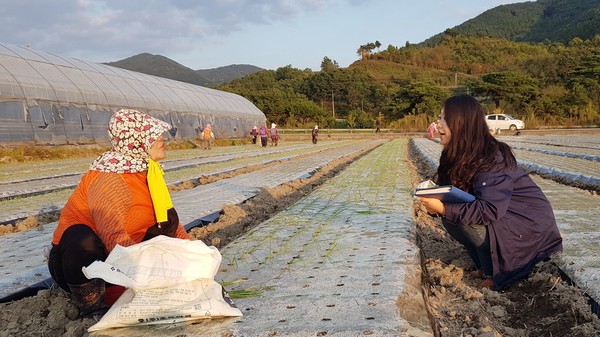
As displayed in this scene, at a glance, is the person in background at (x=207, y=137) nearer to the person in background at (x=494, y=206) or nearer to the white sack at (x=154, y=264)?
the person in background at (x=494, y=206)

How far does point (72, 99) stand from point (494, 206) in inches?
608

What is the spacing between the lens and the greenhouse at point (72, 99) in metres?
13.5

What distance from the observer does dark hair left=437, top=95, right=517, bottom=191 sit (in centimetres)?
272

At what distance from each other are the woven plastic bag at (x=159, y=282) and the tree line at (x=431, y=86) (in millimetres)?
33428

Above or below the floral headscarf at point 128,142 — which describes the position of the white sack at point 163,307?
below

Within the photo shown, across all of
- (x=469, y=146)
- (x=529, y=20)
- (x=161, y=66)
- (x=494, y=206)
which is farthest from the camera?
(x=529, y=20)

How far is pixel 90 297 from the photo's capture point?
228 centimetres

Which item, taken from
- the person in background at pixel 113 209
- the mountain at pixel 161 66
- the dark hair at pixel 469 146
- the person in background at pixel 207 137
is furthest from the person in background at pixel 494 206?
→ the mountain at pixel 161 66

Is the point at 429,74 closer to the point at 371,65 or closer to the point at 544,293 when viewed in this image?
the point at 371,65

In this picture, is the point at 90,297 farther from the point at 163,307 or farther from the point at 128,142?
the point at 128,142

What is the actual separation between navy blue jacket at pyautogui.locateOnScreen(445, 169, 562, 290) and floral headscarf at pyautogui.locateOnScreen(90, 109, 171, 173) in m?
1.63

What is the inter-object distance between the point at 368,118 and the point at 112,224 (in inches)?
1629

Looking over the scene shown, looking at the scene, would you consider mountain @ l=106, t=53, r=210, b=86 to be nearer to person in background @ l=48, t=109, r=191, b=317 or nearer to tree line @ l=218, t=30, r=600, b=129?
tree line @ l=218, t=30, r=600, b=129

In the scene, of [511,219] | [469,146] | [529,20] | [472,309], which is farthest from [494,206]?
[529,20]
